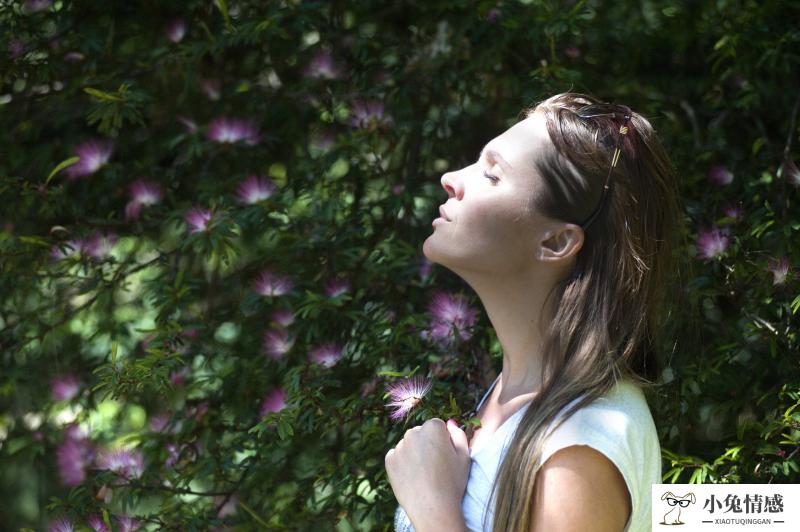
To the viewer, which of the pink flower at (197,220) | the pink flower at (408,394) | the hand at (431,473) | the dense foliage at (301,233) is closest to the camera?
the hand at (431,473)

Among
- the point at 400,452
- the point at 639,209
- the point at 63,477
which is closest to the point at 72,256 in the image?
the point at 63,477

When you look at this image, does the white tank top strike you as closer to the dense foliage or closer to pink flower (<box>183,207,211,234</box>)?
the dense foliage

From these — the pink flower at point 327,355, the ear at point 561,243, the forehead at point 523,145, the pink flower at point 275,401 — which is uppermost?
the forehead at point 523,145

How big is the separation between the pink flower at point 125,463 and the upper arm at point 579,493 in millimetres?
1216

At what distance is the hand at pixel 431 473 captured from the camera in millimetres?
1220

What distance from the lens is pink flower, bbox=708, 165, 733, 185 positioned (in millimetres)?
2148

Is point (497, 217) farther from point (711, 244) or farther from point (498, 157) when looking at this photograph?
point (711, 244)

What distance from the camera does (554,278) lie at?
1.35m

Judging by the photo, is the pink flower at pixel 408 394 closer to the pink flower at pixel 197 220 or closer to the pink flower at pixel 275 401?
the pink flower at pixel 275 401

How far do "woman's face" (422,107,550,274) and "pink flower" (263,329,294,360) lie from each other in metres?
0.88

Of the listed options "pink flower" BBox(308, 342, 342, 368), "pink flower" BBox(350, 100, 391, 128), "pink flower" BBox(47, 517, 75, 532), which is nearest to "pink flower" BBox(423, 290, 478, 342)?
"pink flower" BBox(308, 342, 342, 368)

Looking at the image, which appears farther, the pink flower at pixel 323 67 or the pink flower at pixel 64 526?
the pink flower at pixel 323 67

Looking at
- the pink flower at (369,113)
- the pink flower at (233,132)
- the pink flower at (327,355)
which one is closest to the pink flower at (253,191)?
the pink flower at (233,132)

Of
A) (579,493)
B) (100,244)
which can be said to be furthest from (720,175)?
(100,244)
